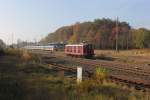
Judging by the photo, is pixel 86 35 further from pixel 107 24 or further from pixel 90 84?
pixel 90 84

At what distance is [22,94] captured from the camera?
10.4 meters

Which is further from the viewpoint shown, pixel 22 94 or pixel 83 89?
pixel 83 89

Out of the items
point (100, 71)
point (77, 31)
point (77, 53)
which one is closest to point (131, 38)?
point (77, 31)

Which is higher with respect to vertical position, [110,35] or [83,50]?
[110,35]

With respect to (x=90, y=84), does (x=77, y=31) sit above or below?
above

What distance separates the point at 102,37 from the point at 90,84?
11274cm

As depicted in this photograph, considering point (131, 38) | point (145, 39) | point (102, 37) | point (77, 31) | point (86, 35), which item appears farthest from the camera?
point (77, 31)

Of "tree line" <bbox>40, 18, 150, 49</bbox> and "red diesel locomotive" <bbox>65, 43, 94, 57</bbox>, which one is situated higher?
"tree line" <bbox>40, 18, 150, 49</bbox>

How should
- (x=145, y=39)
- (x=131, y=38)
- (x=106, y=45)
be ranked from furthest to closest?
1. (x=106, y=45)
2. (x=131, y=38)
3. (x=145, y=39)

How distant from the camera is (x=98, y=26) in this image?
5689 inches

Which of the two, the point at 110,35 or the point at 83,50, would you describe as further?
the point at 110,35

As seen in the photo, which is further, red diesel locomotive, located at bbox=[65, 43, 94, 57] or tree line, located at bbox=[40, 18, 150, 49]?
tree line, located at bbox=[40, 18, 150, 49]

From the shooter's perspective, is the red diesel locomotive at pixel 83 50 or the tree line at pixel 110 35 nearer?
the red diesel locomotive at pixel 83 50

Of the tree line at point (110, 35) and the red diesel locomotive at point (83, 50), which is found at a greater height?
the tree line at point (110, 35)
